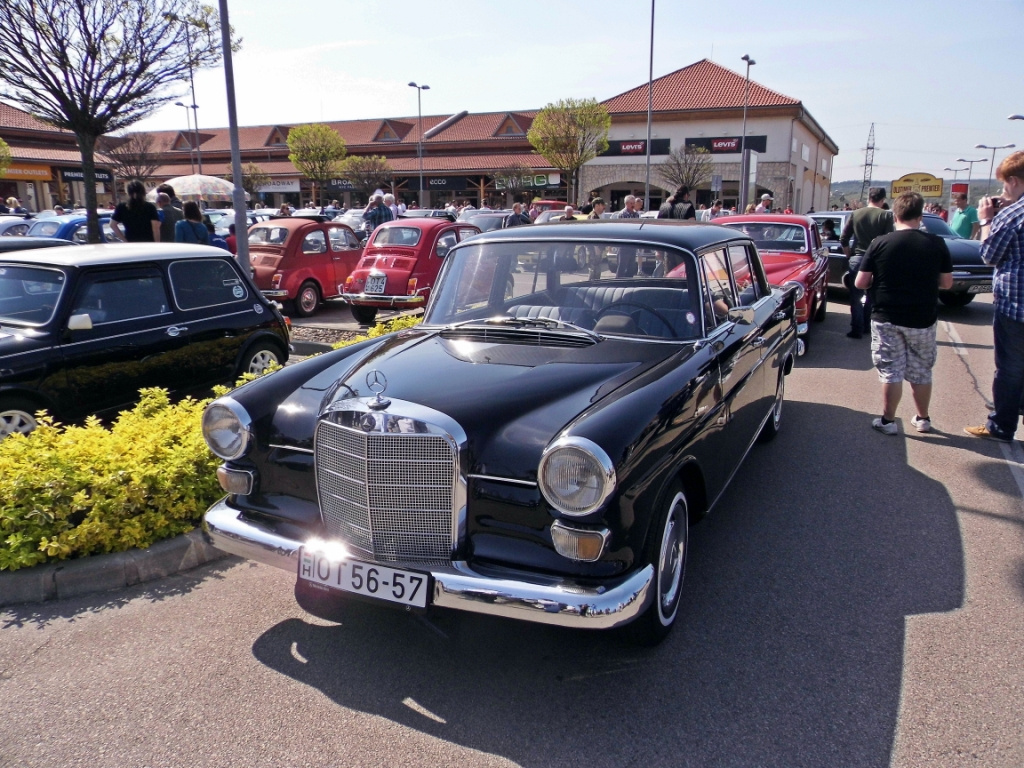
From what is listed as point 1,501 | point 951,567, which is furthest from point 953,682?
point 1,501

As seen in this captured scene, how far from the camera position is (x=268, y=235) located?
13.1 meters

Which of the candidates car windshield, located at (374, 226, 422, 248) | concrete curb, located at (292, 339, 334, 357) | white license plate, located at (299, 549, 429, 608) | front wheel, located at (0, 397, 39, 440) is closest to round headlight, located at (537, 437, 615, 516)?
white license plate, located at (299, 549, 429, 608)

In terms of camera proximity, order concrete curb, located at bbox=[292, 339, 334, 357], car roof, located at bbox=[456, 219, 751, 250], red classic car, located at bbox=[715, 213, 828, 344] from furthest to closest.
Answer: red classic car, located at bbox=[715, 213, 828, 344], concrete curb, located at bbox=[292, 339, 334, 357], car roof, located at bbox=[456, 219, 751, 250]

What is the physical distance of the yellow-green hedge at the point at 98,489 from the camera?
382 centimetres

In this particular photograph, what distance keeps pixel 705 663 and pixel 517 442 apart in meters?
1.26

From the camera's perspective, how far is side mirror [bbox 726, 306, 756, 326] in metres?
4.36

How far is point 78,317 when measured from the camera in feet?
17.4

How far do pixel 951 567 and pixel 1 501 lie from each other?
5003 millimetres

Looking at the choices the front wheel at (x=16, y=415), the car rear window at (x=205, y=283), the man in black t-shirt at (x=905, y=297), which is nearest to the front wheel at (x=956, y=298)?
the man in black t-shirt at (x=905, y=297)

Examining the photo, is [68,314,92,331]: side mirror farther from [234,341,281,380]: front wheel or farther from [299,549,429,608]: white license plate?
[299,549,429,608]: white license plate

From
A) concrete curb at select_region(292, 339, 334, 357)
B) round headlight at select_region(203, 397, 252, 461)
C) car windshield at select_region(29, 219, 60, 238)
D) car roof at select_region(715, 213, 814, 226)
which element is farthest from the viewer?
car windshield at select_region(29, 219, 60, 238)

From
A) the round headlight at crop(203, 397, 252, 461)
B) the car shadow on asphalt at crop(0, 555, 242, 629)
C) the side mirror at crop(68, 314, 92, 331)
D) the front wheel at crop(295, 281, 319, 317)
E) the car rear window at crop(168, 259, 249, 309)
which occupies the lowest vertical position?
the car shadow on asphalt at crop(0, 555, 242, 629)

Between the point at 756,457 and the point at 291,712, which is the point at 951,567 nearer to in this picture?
the point at 756,457

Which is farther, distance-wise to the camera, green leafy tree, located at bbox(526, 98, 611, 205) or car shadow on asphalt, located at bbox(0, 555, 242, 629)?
green leafy tree, located at bbox(526, 98, 611, 205)
